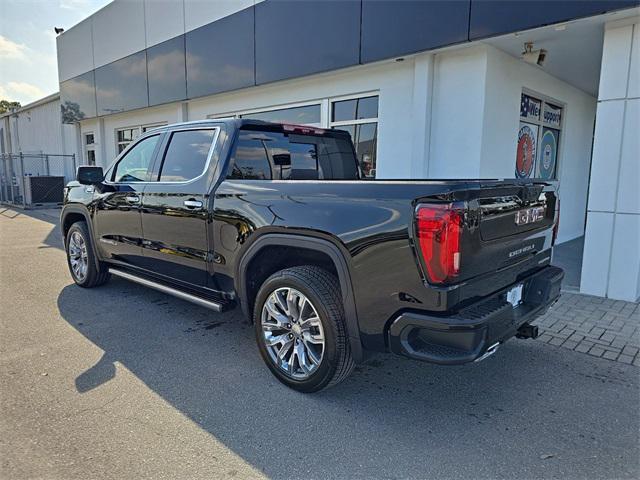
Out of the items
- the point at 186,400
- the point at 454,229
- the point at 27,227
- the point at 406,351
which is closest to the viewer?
the point at 454,229

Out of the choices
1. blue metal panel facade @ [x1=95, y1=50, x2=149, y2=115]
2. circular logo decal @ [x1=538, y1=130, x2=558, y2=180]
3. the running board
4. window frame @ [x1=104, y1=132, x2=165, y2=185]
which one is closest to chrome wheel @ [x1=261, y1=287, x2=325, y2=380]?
the running board

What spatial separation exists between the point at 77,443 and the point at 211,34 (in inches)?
381

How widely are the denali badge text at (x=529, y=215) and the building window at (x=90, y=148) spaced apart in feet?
58.0

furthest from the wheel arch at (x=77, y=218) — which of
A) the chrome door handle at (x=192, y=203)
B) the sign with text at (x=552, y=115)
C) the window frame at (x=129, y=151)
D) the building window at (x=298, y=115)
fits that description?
the sign with text at (x=552, y=115)

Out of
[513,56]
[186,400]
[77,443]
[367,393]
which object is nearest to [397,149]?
[513,56]

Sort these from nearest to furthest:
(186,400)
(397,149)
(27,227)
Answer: (186,400)
(397,149)
(27,227)

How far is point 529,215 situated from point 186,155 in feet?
9.94

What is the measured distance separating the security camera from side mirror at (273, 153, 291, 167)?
4.28 metres

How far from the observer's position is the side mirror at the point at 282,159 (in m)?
4.12

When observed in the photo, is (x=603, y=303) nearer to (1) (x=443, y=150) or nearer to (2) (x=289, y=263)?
(1) (x=443, y=150)

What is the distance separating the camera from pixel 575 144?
970 centimetres

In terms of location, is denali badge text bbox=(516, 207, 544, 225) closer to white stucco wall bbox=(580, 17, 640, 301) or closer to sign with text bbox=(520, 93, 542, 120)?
white stucco wall bbox=(580, 17, 640, 301)

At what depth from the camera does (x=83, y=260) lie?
579 centimetres

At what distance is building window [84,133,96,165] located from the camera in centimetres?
1747
